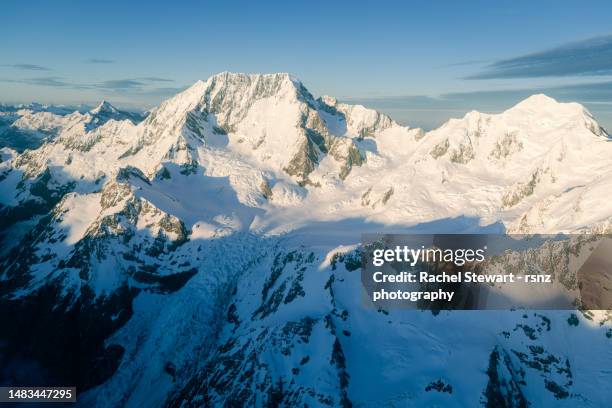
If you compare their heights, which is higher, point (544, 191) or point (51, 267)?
point (544, 191)

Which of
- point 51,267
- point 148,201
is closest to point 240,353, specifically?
point 148,201

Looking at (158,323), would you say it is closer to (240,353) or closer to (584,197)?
(240,353)

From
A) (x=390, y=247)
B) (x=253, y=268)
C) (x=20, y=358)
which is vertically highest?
(x=390, y=247)

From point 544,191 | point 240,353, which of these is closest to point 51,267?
point 240,353

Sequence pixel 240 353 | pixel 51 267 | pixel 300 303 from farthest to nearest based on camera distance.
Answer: pixel 51 267 → pixel 300 303 → pixel 240 353

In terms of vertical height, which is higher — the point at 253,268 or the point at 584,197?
the point at 584,197

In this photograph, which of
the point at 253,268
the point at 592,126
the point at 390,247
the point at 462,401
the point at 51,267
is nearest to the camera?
the point at 462,401

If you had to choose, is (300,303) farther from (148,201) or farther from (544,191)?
(544,191)

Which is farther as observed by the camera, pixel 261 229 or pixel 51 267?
pixel 261 229

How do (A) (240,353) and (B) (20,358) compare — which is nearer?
(A) (240,353)
